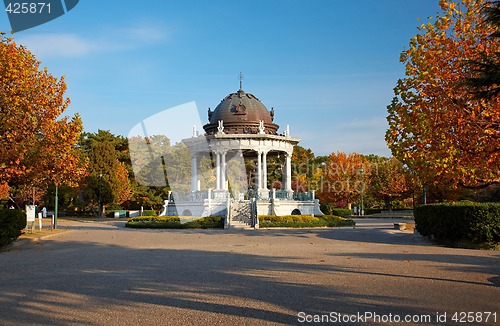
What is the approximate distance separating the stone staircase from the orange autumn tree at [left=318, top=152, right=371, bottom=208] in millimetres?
34101

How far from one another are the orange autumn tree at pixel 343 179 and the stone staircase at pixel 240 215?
34.1m

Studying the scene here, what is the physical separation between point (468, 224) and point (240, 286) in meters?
12.3

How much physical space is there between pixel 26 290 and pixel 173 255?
23.1ft

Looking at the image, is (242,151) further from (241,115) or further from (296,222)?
(296,222)

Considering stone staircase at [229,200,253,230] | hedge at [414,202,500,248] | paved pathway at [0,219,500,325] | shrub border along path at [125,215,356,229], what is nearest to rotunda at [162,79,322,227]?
stone staircase at [229,200,253,230]

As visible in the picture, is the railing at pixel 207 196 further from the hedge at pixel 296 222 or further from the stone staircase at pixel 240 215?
the hedge at pixel 296 222

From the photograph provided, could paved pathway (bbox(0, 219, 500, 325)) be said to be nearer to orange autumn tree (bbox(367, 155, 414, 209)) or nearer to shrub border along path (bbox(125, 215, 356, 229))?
shrub border along path (bbox(125, 215, 356, 229))

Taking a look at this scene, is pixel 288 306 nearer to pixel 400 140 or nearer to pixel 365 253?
pixel 365 253

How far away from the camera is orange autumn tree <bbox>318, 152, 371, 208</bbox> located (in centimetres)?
7094

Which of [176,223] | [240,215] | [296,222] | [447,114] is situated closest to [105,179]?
[176,223]

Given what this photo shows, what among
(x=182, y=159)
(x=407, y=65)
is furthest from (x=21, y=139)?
(x=182, y=159)

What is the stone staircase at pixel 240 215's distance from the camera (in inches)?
1383

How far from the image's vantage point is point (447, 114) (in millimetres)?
18891

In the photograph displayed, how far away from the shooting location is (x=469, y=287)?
9883mm
